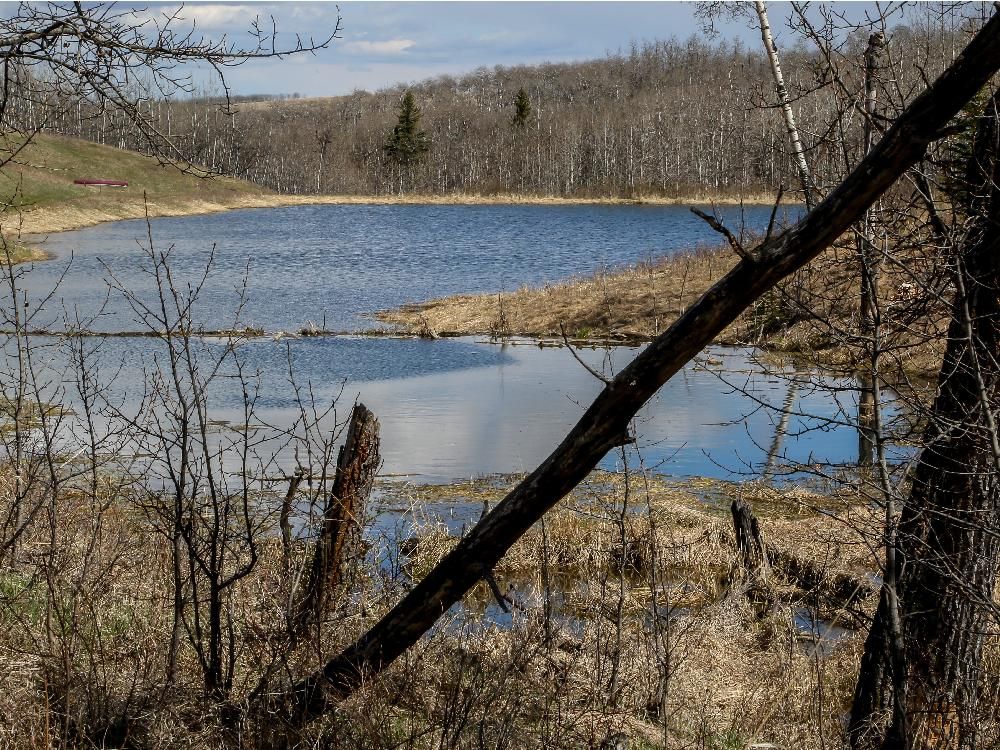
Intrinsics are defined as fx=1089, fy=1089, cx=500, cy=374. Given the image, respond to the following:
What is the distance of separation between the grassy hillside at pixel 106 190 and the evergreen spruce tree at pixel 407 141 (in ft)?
44.7

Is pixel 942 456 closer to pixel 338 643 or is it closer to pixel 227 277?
pixel 338 643

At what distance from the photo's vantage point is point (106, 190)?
8012cm

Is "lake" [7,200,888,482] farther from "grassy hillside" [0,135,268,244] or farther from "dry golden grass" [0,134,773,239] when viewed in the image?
"dry golden grass" [0,134,773,239]

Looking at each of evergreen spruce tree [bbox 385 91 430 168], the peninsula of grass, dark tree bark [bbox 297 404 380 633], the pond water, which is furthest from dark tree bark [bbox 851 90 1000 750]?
evergreen spruce tree [bbox 385 91 430 168]

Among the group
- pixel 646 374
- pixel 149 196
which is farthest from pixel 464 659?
pixel 149 196

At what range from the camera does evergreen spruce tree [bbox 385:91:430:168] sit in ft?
353

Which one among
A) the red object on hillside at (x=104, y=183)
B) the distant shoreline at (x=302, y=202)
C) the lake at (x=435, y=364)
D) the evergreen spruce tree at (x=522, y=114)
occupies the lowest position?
the lake at (x=435, y=364)

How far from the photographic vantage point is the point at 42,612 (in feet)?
19.4

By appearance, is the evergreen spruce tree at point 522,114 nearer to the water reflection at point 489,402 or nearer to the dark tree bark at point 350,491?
the water reflection at point 489,402

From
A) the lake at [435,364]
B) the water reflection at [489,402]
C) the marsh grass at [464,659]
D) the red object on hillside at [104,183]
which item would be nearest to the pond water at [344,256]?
the lake at [435,364]

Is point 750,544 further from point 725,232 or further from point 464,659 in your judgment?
point 725,232

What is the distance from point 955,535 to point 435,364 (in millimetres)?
A: 15680

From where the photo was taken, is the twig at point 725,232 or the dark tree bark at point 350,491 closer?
the twig at point 725,232

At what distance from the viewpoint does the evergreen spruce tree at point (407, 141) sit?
107500mm
